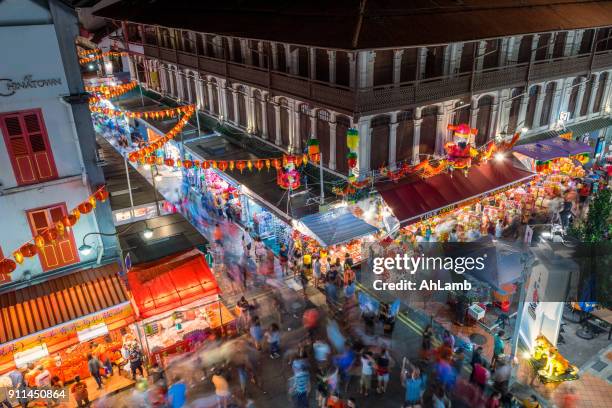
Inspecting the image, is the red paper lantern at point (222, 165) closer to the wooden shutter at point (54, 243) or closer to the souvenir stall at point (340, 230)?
the souvenir stall at point (340, 230)

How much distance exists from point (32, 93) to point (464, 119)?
1734 cm

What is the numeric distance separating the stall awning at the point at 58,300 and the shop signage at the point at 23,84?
17.9ft

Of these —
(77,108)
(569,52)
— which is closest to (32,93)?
(77,108)

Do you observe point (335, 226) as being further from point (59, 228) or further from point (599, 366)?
point (599, 366)

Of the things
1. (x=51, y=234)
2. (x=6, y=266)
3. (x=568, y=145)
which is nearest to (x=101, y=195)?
(x=51, y=234)

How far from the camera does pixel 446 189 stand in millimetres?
19594

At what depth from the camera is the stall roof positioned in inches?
846

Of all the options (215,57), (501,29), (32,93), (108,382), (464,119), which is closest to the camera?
(32,93)

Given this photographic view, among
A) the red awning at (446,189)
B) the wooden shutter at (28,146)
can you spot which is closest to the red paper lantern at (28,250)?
the wooden shutter at (28,146)

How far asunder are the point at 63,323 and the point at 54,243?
2406mm

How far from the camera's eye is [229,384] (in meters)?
13.5

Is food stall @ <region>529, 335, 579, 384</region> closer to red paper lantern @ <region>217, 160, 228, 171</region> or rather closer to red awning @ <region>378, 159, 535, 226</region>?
red awning @ <region>378, 159, 535, 226</region>

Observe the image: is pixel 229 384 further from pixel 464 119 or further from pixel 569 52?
pixel 569 52

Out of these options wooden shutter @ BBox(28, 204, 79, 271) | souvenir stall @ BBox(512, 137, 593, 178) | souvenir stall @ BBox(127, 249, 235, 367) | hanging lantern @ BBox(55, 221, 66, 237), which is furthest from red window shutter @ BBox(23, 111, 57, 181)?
souvenir stall @ BBox(512, 137, 593, 178)
